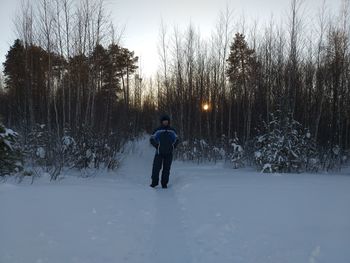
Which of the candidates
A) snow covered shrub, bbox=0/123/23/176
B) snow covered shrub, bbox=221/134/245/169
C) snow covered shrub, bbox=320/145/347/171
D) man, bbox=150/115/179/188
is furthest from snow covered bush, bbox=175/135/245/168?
snow covered shrub, bbox=0/123/23/176

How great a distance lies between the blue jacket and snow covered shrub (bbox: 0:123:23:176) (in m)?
3.27

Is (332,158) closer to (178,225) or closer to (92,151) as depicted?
(92,151)

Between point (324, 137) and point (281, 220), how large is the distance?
1120cm

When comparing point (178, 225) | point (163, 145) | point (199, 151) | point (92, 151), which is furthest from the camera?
point (199, 151)

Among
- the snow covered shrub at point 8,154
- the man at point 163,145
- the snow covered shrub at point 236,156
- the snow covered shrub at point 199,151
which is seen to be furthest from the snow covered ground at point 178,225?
the snow covered shrub at point 199,151

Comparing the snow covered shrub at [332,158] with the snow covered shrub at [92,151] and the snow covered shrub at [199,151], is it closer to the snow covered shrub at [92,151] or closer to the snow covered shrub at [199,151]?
the snow covered shrub at [199,151]

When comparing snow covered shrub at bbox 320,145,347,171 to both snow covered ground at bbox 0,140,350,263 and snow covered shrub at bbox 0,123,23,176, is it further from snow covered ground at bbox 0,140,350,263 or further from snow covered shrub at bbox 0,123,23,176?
snow covered shrub at bbox 0,123,23,176

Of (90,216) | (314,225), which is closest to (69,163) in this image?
(90,216)

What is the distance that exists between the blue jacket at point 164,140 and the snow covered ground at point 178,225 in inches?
100

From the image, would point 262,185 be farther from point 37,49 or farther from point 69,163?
point 37,49

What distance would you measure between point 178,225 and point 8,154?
500 centimetres

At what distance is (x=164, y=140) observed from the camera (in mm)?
9805

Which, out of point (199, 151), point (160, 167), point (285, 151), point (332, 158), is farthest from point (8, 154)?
point (332, 158)

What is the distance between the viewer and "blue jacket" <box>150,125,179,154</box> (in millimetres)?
9805
